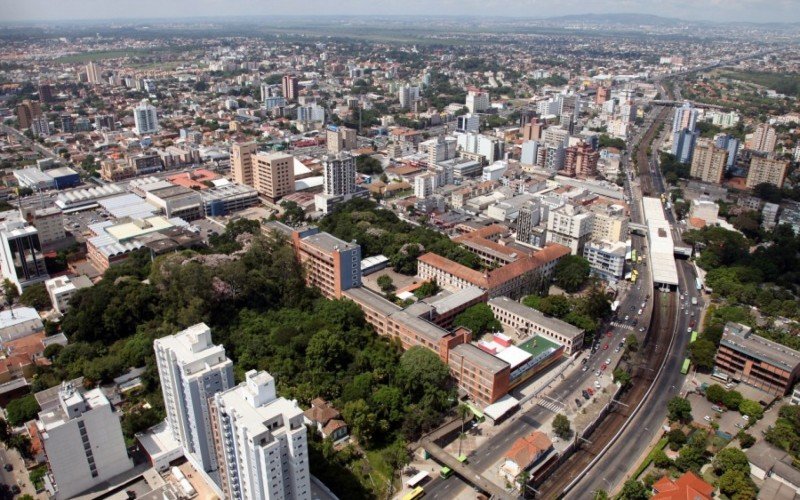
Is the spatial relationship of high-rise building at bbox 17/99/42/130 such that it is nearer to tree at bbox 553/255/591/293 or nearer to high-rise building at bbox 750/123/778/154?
tree at bbox 553/255/591/293

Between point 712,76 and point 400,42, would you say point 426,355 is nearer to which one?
point 712,76

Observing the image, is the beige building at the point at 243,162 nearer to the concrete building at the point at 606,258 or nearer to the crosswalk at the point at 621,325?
the concrete building at the point at 606,258

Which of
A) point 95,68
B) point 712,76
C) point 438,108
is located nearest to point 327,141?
point 438,108

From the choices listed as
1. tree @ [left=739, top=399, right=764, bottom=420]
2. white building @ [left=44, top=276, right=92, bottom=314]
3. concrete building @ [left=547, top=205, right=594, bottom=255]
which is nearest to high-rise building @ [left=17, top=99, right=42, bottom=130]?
white building @ [left=44, top=276, right=92, bottom=314]

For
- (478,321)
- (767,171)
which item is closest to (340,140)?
(478,321)

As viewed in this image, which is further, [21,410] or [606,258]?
[606,258]

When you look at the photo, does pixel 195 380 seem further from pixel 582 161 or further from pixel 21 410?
pixel 582 161
